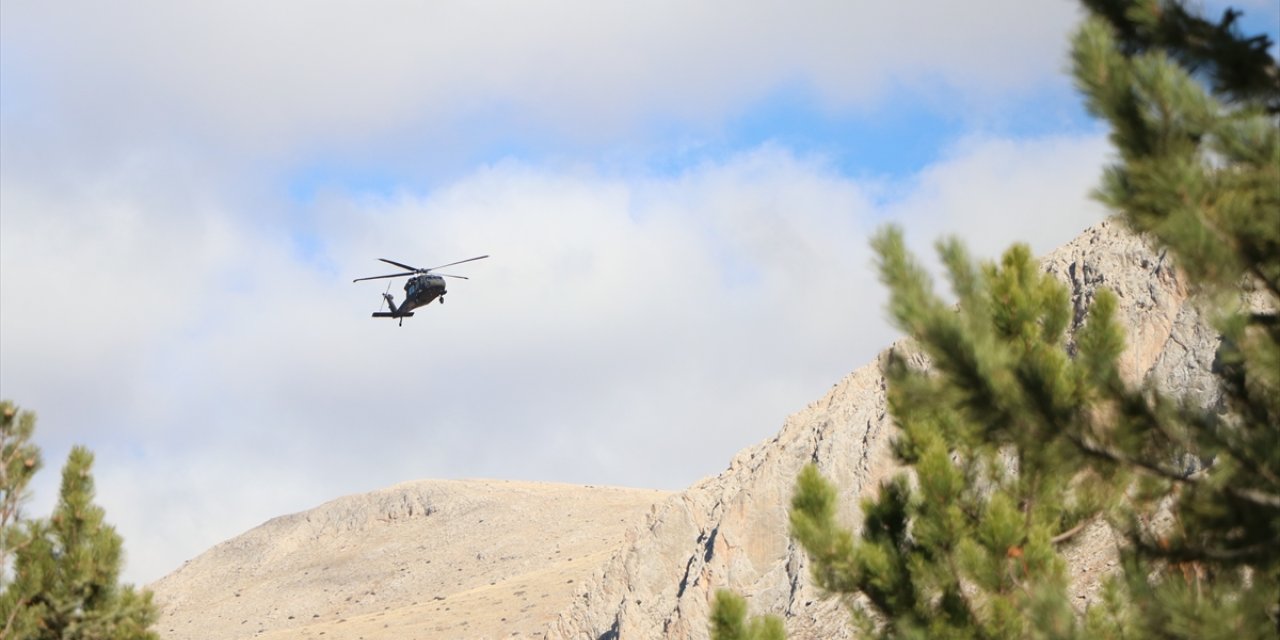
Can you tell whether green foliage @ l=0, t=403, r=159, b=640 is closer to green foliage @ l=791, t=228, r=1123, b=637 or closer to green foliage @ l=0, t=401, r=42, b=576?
green foliage @ l=0, t=401, r=42, b=576

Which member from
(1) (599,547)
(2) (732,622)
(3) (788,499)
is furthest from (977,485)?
(1) (599,547)

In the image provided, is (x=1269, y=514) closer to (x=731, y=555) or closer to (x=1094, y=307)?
(x=1094, y=307)

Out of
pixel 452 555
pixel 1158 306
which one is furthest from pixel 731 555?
pixel 452 555

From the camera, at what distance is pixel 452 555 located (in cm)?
13062

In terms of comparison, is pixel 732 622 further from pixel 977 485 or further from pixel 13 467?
pixel 13 467

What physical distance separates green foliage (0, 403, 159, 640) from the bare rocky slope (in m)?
1.70

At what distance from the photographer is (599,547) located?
119 meters

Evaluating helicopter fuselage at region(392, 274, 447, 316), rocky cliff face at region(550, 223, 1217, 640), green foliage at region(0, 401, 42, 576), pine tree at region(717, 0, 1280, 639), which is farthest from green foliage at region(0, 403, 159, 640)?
rocky cliff face at region(550, 223, 1217, 640)

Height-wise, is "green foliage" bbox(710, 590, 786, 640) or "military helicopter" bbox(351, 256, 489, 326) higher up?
"military helicopter" bbox(351, 256, 489, 326)

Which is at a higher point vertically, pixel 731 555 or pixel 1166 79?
pixel 731 555

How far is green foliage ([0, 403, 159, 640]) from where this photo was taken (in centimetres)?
1533

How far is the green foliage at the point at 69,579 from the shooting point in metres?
15.3

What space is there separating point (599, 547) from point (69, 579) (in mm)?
104537

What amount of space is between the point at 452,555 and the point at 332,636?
27.0m
